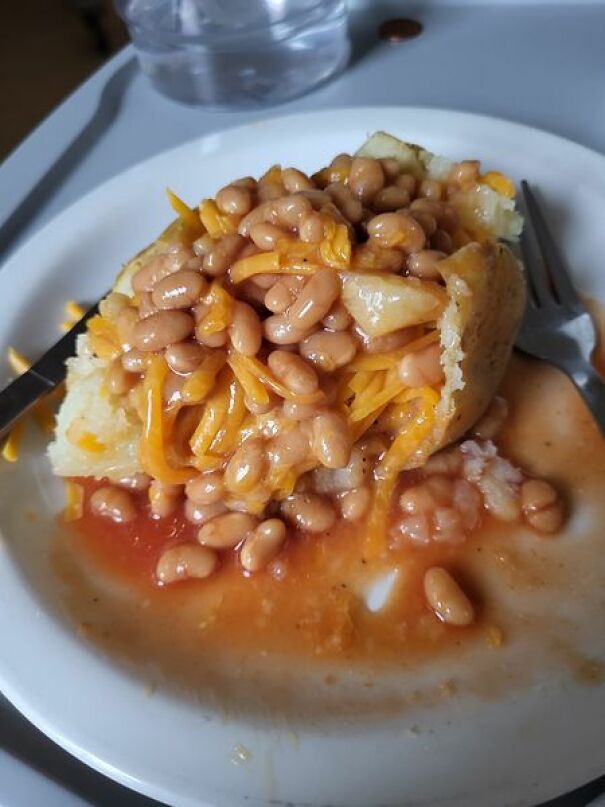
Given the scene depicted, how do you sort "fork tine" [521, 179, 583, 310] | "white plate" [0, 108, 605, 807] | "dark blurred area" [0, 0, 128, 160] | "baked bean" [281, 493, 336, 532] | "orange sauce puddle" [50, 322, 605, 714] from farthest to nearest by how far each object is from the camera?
"dark blurred area" [0, 0, 128, 160], "fork tine" [521, 179, 583, 310], "baked bean" [281, 493, 336, 532], "orange sauce puddle" [50, 322, 605, 714], "white plate" [0, 108, 605, 807]

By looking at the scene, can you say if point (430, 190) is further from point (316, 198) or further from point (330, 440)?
point (330, 440)

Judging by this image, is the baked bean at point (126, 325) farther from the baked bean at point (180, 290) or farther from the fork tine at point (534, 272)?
the fork tine at point (534, 272)

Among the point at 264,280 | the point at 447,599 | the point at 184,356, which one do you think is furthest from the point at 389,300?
the point at 447,599

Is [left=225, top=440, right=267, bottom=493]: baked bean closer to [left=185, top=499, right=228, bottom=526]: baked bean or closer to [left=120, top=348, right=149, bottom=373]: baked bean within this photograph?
[left=185, top=499, right=228, bottom=526]: baked bean

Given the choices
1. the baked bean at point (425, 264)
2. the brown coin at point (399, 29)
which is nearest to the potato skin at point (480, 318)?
the baked bean at point (425, 264)

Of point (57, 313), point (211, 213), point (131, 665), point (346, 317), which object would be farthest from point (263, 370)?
point (57, 313)

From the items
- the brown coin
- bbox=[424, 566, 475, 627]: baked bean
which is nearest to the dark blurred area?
the brown coin

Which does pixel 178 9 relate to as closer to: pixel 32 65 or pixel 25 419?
pixel 25 419
